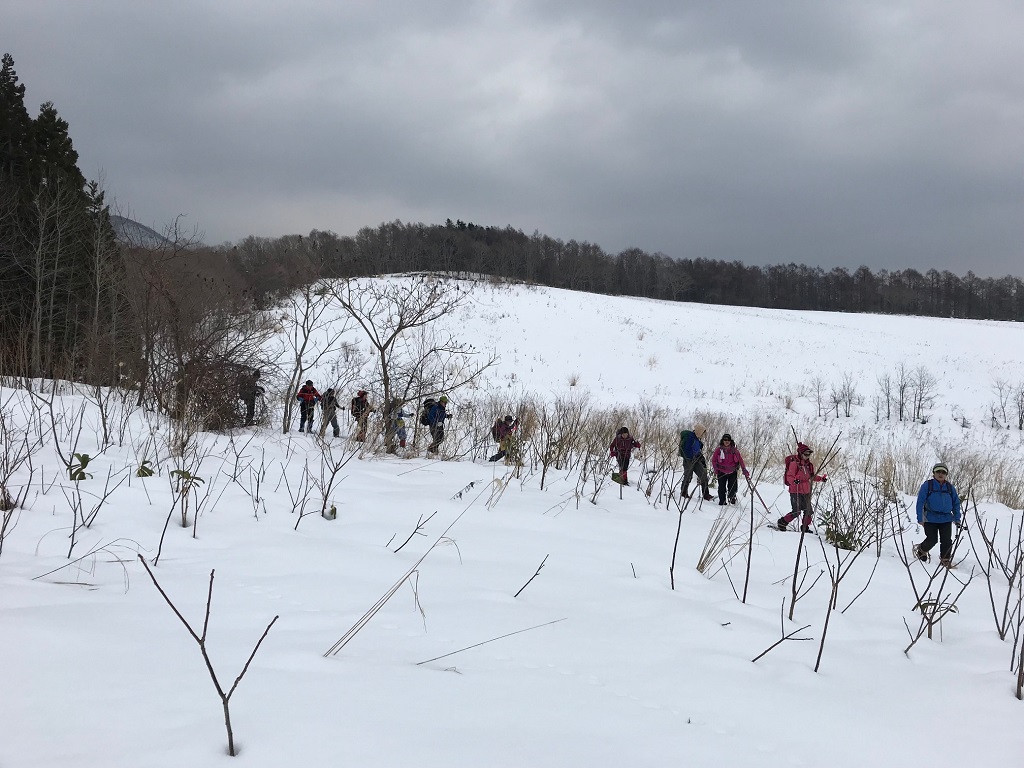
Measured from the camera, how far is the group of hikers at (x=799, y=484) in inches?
269

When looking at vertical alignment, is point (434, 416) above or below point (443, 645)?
above

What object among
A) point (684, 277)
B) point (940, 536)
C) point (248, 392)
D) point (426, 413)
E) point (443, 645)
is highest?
point (684, 277)

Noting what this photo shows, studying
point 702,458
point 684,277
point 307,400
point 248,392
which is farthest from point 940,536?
point 684,277

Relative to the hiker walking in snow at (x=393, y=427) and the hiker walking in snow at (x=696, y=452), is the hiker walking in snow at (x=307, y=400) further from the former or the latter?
the hiker walking in snow at (x=696, y=452)

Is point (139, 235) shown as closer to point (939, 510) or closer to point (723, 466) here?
point (723, 466)

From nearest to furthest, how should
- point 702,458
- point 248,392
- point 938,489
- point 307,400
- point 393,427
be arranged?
point 938,489 → point 393,427 → point 702,458 → point 248,392 → point 307,400

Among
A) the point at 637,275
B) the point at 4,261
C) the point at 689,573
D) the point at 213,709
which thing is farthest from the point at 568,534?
the point at 637,275

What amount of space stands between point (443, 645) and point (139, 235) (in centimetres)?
1417

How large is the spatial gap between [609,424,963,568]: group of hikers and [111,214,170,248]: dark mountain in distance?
10487 millimetres

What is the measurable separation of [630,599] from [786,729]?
1124 millimetres

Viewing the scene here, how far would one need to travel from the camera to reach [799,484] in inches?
313

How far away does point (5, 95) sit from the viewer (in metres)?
19.0

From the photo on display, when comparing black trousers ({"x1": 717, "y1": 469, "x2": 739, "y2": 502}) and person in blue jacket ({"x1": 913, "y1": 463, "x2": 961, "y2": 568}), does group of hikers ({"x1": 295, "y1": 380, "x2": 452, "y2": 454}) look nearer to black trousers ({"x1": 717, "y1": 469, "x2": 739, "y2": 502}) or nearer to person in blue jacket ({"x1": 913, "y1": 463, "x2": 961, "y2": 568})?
black trousers ({"x1": 717, "y1": 469, "x2": 739, "y2": 502})

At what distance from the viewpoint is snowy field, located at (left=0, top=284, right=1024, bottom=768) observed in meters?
1.46
